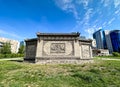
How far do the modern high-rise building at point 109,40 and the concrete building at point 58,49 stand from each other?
301ft

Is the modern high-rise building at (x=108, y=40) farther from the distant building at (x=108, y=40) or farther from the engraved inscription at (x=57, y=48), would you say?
the engraved inscription at (x=57, y=48)

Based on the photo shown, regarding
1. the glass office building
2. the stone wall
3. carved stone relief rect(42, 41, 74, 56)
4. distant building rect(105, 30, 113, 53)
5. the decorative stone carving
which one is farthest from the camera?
distant building rect(105, 30, 113, 53)

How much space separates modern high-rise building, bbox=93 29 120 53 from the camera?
94.6 metres

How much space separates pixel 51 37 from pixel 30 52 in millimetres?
4678

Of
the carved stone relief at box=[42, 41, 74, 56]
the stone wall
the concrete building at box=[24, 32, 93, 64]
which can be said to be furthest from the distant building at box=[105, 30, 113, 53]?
the stone wall

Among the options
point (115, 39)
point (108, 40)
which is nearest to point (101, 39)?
point (108, 40)

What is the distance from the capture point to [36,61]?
15531mm

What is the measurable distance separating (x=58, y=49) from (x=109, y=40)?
96.9 m

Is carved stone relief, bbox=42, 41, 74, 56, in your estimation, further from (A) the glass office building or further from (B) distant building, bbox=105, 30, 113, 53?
(B) distant building, bbox=105, 30, 113, 53

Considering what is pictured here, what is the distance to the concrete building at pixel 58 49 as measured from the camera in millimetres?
15594

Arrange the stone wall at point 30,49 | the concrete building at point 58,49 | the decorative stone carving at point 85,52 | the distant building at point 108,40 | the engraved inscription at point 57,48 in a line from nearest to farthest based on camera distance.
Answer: the concrete building at point 58,49 < the engraved inscription at point 57,48 < the decorative stone carving at point 85,52 < the stone wall at point 30,49 < the distant building at point 108,40

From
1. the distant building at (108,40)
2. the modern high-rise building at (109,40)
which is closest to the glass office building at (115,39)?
the modern high-rise building at (109,40)

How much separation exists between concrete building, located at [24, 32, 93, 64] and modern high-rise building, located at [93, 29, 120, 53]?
91892 millimetres

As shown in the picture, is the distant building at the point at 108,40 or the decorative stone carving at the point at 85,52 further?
the distant building at the point at 108,40
